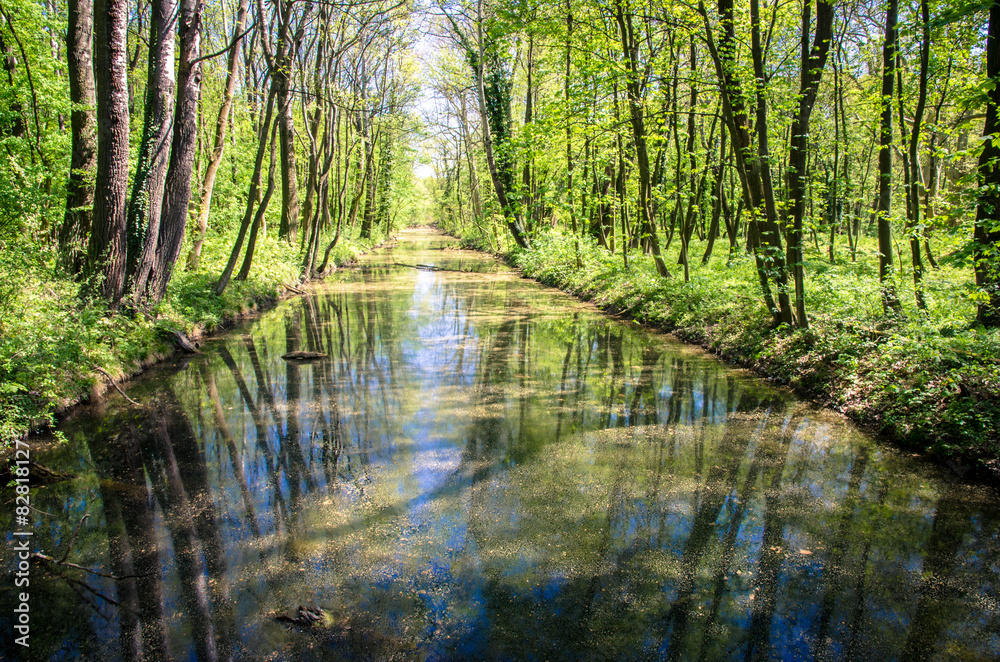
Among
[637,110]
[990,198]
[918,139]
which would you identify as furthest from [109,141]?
[918,139]

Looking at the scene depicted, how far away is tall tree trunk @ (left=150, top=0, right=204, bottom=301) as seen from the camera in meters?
9.28

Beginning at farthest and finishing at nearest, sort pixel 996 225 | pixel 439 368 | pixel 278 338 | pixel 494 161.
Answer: pixel 494 161 < pixel 278 338 < pixel 439 368 < pixel 996 225

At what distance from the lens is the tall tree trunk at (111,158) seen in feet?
26.1

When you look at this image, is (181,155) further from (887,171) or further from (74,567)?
(887,171)

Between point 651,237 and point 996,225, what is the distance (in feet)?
28.6

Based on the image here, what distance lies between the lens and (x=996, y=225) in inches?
197

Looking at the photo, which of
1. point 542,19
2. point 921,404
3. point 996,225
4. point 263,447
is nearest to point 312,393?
point 263,447

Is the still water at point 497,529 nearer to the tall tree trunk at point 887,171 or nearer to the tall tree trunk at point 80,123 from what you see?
the tall tree trunk at point 887,171

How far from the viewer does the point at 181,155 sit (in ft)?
31.0

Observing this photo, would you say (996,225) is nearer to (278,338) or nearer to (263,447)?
(263,447)

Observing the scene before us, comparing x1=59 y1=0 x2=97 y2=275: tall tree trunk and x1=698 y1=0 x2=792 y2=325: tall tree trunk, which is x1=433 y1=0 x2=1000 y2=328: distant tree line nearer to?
x1=698 y1=0 x2=792 y2=325: tall tree trunk

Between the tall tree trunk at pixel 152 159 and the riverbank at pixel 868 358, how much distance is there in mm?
9428

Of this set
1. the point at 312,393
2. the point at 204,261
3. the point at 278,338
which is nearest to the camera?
the point at 312,393

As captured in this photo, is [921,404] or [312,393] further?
[312,393]
